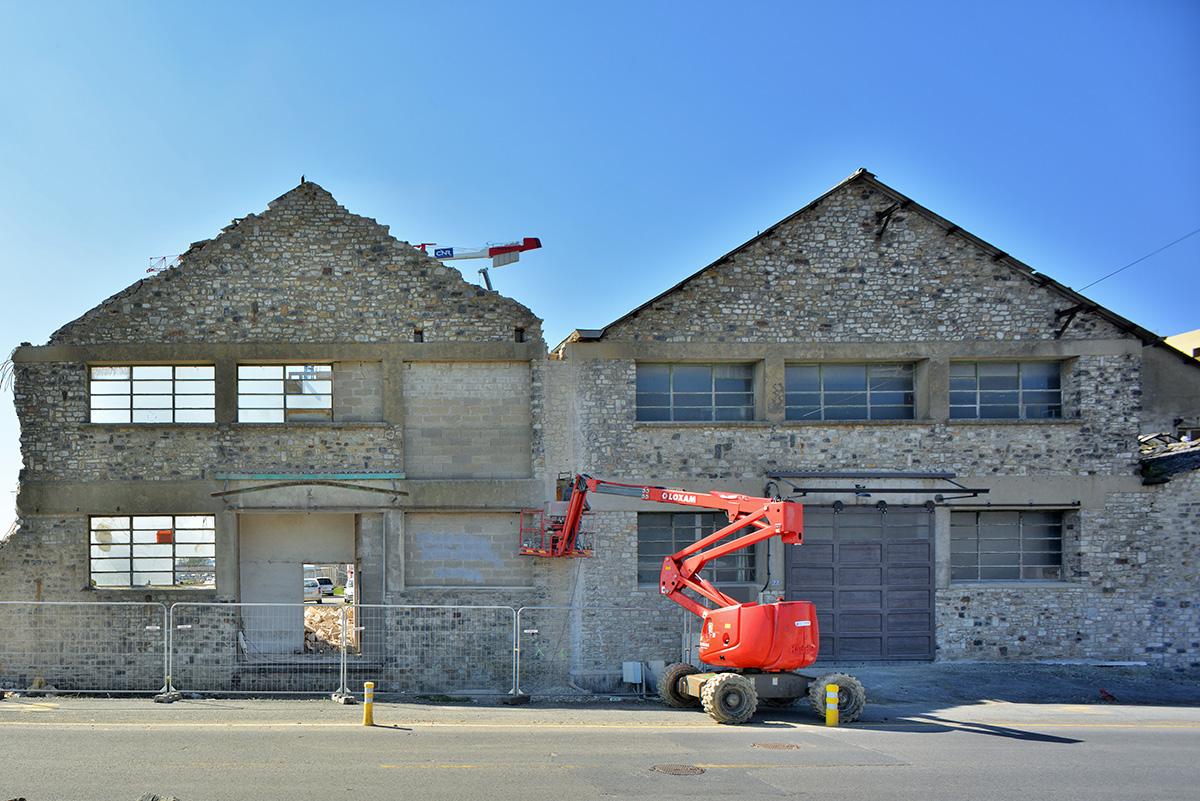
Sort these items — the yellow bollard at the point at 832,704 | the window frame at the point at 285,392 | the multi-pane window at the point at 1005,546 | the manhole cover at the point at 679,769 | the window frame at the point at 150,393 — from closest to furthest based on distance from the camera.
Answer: the manhole cover at the point at 679,769 < the yellow bollard at the point at 832,704 < the window frame at the point at 150,393 < the window frame at the point at 285,392 < the multi-pane window at the point at 1005,546

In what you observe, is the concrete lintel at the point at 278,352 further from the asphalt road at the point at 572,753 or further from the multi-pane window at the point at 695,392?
the asphalt road at the point at 572,753

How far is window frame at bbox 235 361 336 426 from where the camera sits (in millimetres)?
19359

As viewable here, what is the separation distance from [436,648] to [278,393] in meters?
6.14

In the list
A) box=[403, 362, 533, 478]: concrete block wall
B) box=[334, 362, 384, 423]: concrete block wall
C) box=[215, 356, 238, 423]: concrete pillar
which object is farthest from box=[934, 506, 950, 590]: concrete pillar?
box=[215, 356, 238, 423]: concrete pillar

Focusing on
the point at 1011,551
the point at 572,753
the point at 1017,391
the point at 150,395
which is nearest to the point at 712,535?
the point at 572,753

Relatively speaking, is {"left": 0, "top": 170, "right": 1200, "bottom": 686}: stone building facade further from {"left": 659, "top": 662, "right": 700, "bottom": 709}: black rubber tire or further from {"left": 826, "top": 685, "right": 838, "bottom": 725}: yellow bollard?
{"left": 826, "top": 685, "right": 838, "bottom": 725}: yellow bollard

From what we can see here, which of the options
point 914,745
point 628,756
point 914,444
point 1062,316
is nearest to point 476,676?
point 628,756

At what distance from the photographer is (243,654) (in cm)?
1862

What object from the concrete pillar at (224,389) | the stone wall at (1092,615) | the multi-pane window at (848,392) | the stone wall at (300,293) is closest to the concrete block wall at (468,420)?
the stone wall at (300,293)

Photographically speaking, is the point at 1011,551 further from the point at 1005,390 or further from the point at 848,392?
the point at 848,392

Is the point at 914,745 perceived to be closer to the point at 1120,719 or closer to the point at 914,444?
the point at 1120,719

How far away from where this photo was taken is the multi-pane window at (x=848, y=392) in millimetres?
20094

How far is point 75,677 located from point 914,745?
15.4 meters

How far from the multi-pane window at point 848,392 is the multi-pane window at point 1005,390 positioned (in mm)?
1081
